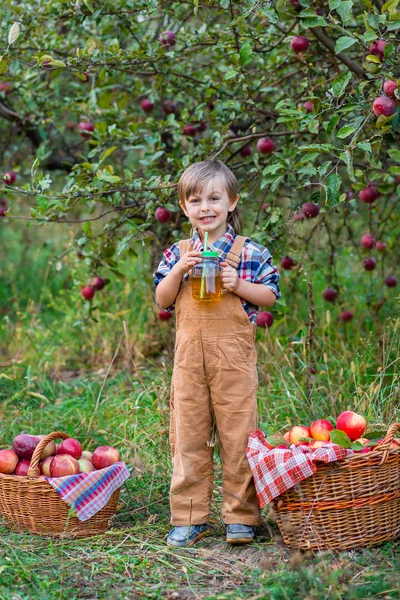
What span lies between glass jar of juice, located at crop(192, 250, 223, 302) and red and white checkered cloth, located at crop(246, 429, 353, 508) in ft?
1.73

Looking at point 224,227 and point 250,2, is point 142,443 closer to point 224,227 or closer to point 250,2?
point 224,227

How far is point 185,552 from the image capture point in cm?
277

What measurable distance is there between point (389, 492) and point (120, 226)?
2.04 m

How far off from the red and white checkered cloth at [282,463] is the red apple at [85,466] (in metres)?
0.67

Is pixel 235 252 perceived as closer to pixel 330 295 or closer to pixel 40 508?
pixel 40 508

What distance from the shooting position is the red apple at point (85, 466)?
3039mm

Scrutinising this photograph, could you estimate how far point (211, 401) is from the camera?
2.89m

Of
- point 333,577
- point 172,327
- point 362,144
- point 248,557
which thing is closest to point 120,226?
point 172,327

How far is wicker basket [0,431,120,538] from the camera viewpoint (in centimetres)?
289

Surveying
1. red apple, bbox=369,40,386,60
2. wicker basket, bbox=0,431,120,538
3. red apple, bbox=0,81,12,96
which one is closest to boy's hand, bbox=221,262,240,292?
wicker basket, bbox=0,431,120,538

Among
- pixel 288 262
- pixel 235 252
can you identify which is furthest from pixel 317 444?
pixel 288 262

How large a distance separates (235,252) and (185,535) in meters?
1.02

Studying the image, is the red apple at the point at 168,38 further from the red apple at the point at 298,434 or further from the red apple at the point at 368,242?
the red apple at the point at 298,434

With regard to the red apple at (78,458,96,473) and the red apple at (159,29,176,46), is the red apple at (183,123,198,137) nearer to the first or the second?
the red apple at (159,29,176,46)
